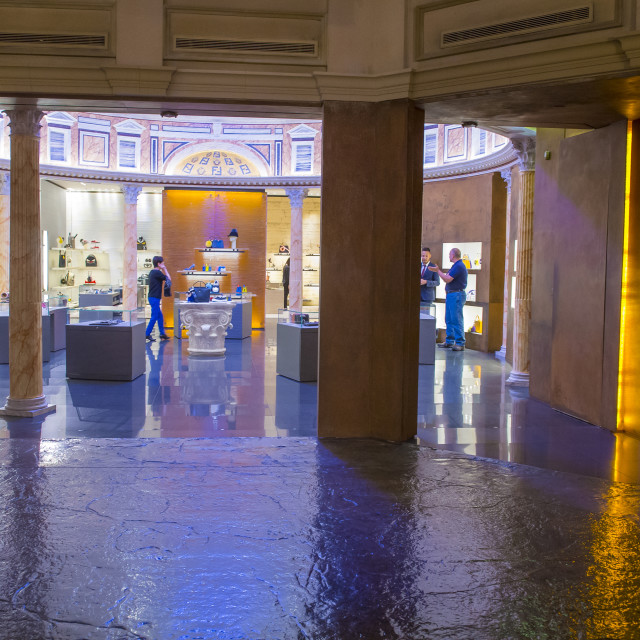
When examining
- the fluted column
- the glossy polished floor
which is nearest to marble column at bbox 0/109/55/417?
the glossy polished floor

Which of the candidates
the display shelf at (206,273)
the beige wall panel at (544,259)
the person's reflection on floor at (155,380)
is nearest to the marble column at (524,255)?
the beige wall panel at (544,259)

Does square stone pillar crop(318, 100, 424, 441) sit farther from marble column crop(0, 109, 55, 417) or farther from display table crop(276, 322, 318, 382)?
display table crop(276, 322, 318, 382)

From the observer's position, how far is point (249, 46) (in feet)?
17.5

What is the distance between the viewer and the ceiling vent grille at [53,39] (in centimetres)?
527

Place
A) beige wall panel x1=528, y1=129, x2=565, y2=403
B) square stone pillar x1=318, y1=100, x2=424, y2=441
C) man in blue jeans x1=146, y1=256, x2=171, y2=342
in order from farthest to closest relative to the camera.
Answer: man in blue jeans x1=146, y1=256, x2=171, y2=342
beige wall panel x1=528, y1=129, x2=565, y2=403
square stone pillar x1=318, y1=100, x2=424, y2=441

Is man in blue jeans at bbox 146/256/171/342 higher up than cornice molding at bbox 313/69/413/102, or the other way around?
cornice molding at bbox 313/69/413/102

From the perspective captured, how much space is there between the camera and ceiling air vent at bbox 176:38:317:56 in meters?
5.33

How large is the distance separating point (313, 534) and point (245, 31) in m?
3.90

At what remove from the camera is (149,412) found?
692 cm

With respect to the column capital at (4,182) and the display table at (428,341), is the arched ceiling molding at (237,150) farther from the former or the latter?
the display table at (428,341)

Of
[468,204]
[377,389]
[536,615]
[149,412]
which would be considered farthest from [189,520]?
[468,204]

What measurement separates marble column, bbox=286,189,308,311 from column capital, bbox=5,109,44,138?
10.2 m

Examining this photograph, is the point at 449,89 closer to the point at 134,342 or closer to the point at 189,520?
the point at 189,520

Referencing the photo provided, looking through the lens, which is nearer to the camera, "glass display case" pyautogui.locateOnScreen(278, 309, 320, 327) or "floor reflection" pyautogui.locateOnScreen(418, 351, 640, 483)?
"floor reflection" pyautogui.locateOnScreen(418, 351, 640, 483)
